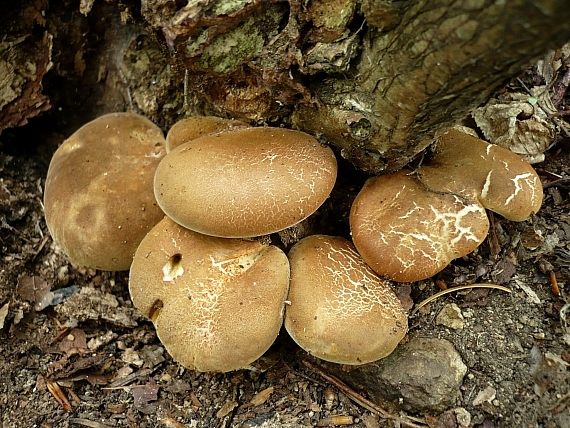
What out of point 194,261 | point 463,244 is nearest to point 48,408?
point 194,261

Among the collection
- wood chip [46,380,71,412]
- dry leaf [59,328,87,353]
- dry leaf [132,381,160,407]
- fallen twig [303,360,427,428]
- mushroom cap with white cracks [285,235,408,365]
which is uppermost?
mushroom cap with white cracks [285,235,408,365]

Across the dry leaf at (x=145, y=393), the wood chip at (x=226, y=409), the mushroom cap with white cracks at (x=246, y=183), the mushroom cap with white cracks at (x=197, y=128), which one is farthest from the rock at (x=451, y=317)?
the dry leaf at (x=145, y=393)

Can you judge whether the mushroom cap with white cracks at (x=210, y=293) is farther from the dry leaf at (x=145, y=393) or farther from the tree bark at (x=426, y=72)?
the tree bark at (x=426, y=72)

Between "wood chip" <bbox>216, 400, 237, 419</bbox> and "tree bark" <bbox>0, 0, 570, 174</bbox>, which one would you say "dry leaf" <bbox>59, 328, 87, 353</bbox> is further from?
"tree bark" <bbox>0, 0, 570, 174</bbox>

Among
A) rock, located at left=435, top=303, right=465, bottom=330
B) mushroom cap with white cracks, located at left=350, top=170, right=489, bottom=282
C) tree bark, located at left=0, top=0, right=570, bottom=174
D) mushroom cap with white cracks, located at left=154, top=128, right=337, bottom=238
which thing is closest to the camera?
tree bark, located at left=0, top=0, right=570, bottom=174

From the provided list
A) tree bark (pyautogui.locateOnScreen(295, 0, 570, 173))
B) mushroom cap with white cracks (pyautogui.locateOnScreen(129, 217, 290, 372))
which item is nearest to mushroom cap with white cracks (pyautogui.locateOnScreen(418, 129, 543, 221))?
tree bark (pyautogui.locateOnScreen(295, 0, 570, 173))

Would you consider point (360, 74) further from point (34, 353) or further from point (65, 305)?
point (34, 353)

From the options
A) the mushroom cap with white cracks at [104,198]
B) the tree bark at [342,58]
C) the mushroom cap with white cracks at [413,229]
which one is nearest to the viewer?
the tree bark at [342,58]
